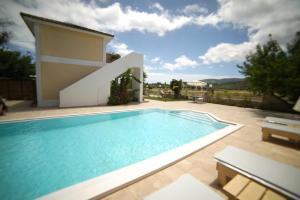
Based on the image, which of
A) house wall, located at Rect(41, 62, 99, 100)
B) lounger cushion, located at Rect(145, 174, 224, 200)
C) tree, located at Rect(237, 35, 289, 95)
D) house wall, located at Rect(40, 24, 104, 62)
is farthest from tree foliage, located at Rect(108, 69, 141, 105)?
lounger cushion, located at Rect(145, 174, 224, 200)

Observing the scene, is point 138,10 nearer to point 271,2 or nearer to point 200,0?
point 200,0

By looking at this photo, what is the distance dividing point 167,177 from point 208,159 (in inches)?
62.7

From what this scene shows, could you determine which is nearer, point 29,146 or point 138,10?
point 29,146

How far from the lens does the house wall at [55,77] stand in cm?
1284

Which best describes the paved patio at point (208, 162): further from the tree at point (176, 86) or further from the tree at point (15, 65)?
the tree at point (15, 65)

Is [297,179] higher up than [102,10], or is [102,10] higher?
[102,10]

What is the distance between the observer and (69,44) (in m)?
13.8

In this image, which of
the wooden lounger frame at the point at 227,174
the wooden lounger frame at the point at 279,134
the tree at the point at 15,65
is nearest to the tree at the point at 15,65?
the tree at the point at 15,65

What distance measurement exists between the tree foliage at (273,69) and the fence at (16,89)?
23804 mm

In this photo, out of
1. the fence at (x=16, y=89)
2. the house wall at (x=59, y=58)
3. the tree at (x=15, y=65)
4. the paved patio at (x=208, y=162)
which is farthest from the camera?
the tree at (x=15, y=65)

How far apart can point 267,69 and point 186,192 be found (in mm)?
12852

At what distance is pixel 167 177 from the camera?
10.6ft

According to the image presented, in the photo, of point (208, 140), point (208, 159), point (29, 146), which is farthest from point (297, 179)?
point (29, 146)

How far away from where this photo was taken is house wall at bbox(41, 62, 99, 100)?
506 inches
